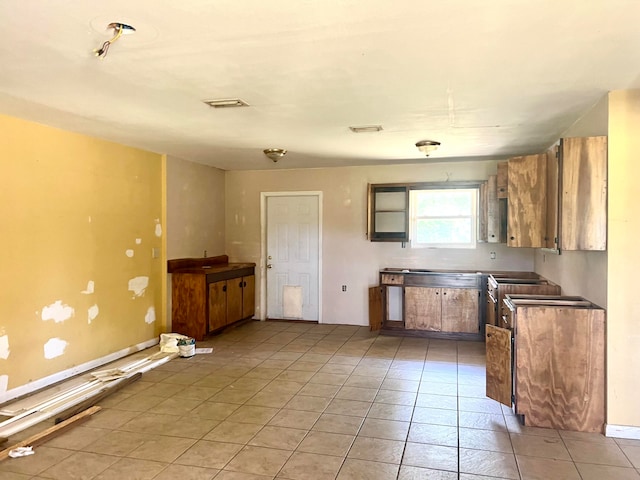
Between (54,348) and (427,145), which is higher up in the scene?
(427,145)

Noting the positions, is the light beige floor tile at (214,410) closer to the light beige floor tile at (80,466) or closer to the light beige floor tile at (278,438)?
the light beige floor tile at (278,438)

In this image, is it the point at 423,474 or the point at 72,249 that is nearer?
the point at 423,474

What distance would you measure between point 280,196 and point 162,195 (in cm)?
197

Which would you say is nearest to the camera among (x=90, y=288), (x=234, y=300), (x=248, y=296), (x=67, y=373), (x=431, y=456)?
(x=431, y=456)

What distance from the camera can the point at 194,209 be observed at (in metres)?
6.45

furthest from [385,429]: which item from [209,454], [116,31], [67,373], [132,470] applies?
[67,373]

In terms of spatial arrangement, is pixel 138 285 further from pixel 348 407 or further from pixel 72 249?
pixel 348 407

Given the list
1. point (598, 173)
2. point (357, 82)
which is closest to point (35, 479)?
point (357, 82)

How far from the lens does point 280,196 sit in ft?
23.6

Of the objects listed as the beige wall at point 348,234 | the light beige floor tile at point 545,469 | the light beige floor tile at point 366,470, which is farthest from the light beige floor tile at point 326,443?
the beige wall at point 348,234

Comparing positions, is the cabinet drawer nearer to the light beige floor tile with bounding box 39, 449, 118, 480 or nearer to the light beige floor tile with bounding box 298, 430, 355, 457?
the light beige floor tile with bounding box 298, 430, 355, 457

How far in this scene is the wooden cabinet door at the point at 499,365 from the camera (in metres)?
3.40

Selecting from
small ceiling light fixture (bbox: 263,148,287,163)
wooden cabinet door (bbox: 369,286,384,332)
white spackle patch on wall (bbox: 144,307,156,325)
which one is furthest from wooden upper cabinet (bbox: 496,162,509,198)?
white spackle patch on wall (bbox: 144,307,156,325)

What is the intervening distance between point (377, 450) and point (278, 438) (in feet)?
2.22
